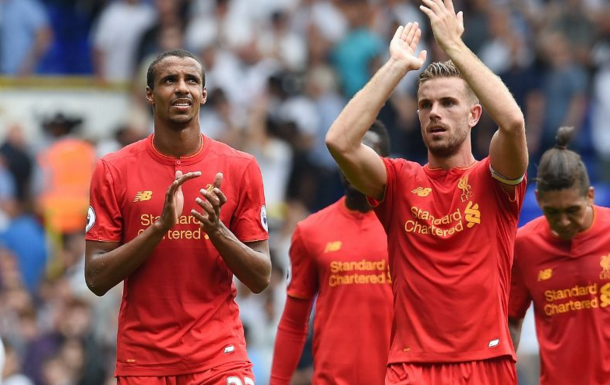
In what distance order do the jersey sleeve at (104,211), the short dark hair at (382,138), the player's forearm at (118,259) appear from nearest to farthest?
the player's forearm at (118,259)
the jersey sleeve at (104,211)
the short dark hair at (382,138)

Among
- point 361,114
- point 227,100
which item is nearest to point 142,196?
point 361,114

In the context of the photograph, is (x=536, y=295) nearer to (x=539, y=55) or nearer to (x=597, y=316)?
(x=597, y=316)

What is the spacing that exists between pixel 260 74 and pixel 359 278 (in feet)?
31.2

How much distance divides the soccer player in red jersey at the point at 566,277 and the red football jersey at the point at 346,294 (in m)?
0.97

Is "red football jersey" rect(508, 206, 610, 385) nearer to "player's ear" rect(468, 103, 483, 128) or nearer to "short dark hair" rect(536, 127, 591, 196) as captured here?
"short dark hair" rect(536, 127, 591, 196)

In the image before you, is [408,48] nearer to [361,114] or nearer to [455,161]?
[361,114]

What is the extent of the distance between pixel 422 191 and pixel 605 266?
4.90ft

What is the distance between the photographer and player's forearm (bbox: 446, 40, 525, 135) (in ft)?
25.5

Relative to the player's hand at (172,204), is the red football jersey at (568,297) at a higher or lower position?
lower

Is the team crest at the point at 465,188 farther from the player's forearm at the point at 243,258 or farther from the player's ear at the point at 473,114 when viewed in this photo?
the player's forearm at the point at 243,258

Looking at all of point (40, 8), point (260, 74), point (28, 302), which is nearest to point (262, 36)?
point (260, 74)

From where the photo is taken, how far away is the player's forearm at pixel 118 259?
7945 millimetres

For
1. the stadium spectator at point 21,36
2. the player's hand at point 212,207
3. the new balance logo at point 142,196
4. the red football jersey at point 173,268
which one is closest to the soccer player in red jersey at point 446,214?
the player's hand at point 212,207

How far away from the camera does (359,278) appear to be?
9664 mm
